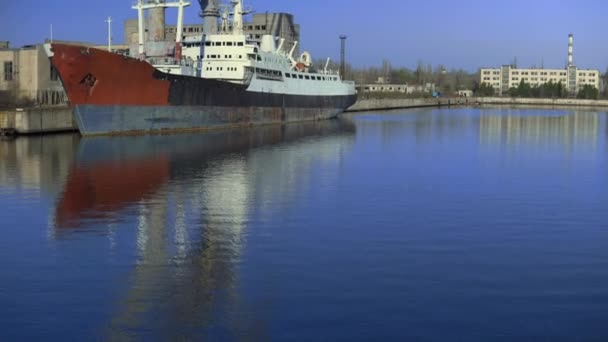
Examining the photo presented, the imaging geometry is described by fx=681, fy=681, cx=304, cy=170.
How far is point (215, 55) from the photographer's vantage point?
31500mm

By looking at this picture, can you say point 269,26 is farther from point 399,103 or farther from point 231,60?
point 231,60

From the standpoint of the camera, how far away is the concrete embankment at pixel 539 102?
96625 mm

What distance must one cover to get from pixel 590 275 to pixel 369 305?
2676 mm

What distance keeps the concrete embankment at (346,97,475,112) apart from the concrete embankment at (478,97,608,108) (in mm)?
3596

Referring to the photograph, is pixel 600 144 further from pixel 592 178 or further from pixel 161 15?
pixel 161 15

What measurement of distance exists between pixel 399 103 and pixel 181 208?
6768cm

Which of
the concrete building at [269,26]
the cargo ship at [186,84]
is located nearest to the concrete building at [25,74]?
the cargo ship at [186,84]

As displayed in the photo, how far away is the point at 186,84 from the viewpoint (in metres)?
26.4

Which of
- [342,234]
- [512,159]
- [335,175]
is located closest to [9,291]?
[342,234]

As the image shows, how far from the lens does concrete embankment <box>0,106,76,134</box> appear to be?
24.6 metres

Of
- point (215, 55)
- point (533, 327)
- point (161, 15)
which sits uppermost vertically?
point (161, 15)

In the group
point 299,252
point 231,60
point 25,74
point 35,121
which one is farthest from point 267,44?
point 299,252

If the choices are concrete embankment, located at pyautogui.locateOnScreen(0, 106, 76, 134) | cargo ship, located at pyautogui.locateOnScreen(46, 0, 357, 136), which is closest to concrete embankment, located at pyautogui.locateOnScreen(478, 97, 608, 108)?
cargo ship, located at pyautogui.locateOnScreen(46, 0, 357, 136)

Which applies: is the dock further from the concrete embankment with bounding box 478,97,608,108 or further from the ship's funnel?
the concrete embankment with bounding box 478,97,608,108
